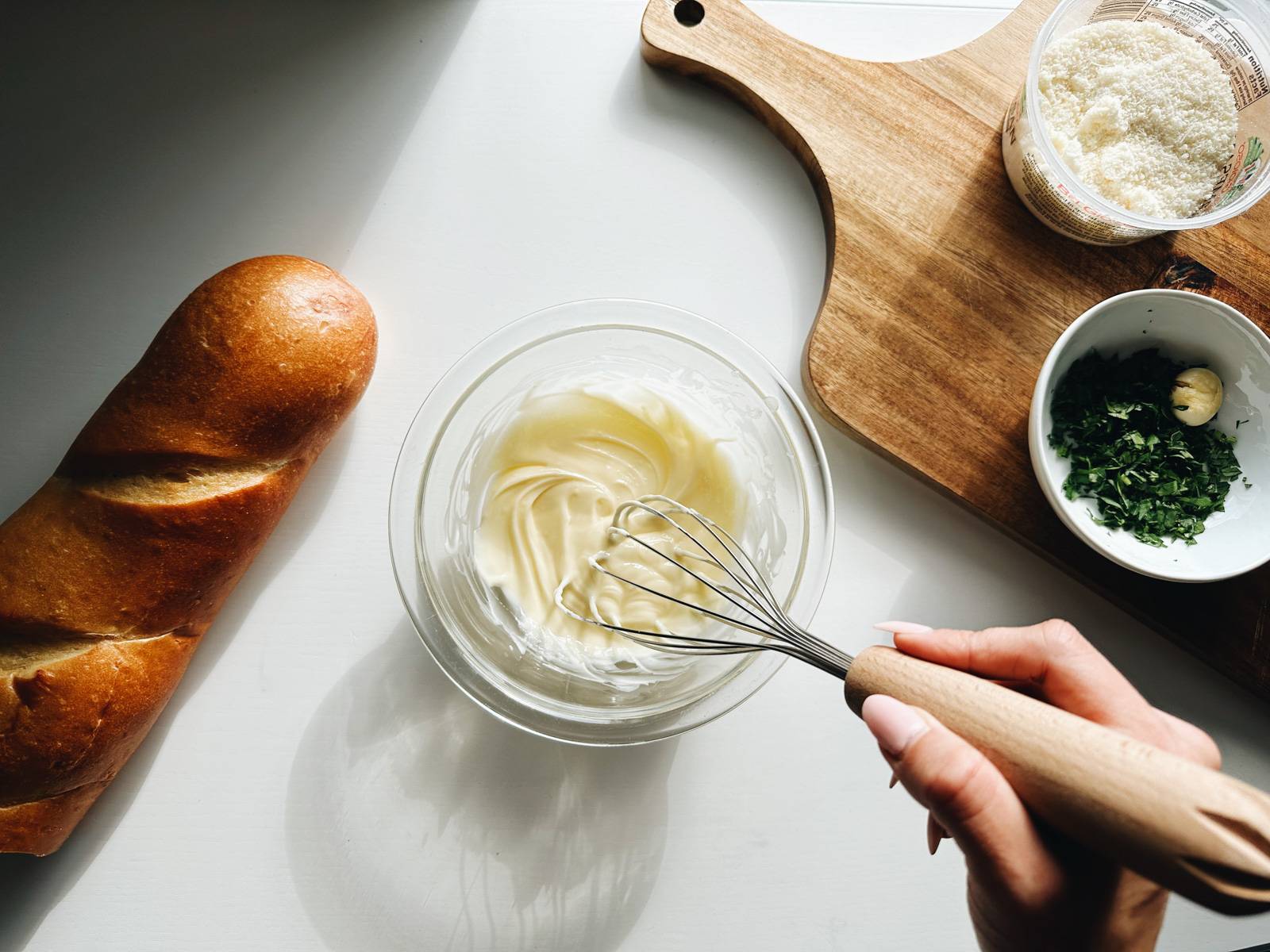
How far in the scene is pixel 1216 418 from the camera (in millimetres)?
959

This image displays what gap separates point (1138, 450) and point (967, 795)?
0.52 metres

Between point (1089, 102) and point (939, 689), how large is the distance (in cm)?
68

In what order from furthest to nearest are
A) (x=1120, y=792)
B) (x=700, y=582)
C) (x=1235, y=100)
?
(x=1235, y=100) < (x=700, y=582) < (x=1120, y=792)

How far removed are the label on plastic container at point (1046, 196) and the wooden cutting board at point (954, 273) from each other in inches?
0.7

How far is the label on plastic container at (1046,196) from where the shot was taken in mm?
897

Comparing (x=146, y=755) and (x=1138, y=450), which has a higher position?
(x=1138, y=450)

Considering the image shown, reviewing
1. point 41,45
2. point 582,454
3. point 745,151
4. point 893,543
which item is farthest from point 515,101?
point 893,543

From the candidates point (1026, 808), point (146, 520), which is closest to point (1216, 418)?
point (1026, 808)

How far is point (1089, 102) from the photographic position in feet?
2.99

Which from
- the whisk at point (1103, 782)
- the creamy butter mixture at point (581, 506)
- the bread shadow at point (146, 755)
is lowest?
the bread shadow at point (146, 755)

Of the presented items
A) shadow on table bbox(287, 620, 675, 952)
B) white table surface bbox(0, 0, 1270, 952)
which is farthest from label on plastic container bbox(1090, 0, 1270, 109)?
shadow on table bbox(287, 620, 675, 952)

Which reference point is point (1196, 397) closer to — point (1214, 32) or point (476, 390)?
point (1214, 32)

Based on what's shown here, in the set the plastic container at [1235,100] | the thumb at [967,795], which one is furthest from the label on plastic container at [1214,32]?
the thumb at [967,795]

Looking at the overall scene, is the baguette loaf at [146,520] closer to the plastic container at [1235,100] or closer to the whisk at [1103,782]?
the whisk at [1103,782]
